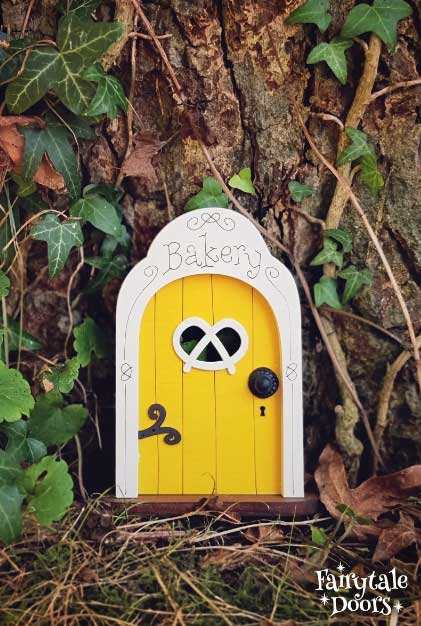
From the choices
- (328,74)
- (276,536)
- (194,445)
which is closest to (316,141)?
(328,74)

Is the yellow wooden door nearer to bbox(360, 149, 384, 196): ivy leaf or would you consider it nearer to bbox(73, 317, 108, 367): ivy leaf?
bbox(73, 317, 108, 367): ivy leaf

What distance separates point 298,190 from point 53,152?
0.61 meters

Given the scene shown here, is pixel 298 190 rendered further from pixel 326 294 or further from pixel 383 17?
pixel 383 17

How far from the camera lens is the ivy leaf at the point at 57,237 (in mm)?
1594

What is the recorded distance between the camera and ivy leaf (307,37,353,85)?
160cm

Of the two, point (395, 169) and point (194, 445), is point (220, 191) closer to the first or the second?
point (395, 169)

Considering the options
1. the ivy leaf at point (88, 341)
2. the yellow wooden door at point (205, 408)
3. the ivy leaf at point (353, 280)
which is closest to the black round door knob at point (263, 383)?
the yellow wooden door at point (205, 408)

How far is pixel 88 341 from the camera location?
169 cm

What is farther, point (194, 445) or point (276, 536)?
point (194, 445)

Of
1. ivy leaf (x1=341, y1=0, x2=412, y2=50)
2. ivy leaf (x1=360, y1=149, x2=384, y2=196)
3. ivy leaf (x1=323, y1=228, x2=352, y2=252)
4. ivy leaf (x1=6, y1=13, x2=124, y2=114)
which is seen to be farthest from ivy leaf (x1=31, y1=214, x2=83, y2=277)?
ivy leaf (x1=341, y1=0, x2=412, y2=50)

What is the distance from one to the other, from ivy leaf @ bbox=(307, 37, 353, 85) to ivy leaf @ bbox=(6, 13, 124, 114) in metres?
0.51

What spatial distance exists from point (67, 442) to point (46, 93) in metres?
0.89

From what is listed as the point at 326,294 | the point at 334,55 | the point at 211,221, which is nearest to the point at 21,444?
the point at 211,221

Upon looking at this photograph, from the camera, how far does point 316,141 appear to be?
5.57 ft
